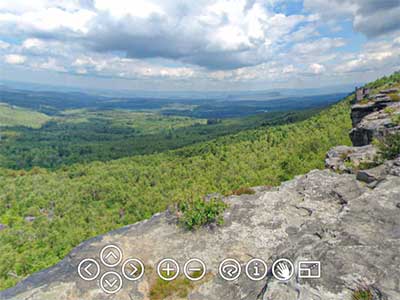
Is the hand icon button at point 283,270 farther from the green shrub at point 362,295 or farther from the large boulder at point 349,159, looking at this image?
Answer: the large boulder at point 349,159

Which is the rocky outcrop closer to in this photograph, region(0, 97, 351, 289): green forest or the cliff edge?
the cliff edge

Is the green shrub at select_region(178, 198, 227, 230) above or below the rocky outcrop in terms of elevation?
below

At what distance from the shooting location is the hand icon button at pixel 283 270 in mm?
8117

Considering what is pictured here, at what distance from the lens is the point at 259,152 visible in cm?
8538

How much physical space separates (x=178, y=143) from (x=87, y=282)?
18559 centimetres

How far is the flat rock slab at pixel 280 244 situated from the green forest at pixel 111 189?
33673 mm

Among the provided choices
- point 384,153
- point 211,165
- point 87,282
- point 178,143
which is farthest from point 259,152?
point 178,143

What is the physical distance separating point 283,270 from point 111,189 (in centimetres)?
9951

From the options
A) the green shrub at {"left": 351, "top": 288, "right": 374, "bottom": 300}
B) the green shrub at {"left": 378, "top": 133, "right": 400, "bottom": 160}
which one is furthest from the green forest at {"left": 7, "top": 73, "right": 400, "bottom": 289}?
the green shrub at {"left": 351, "top": 288, "right": 374, "bottom": 300}

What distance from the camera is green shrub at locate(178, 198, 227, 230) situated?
13625 mm

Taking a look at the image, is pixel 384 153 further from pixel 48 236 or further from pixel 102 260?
pixel 48 236

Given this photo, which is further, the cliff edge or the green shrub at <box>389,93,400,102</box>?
the green shrub at <box>389,93,400,102</box>

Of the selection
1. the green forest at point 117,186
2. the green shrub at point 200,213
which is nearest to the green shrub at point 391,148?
the green shrub at point 200,213

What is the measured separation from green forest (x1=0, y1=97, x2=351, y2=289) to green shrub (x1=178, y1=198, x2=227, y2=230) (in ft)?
117
